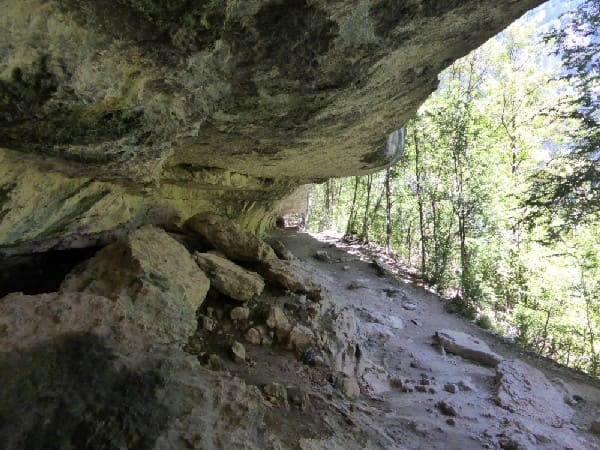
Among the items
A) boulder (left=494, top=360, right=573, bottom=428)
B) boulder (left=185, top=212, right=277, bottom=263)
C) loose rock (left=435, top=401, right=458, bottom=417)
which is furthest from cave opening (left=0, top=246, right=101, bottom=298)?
boulder (left=494, top=360, right=573, bottom=428)

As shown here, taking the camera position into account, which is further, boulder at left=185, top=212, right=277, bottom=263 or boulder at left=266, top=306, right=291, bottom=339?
boulder at left=185, top=212, right=277, bottom=263

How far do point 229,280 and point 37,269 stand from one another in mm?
2660

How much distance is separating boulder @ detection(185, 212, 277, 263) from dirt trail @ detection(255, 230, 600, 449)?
1.83 m

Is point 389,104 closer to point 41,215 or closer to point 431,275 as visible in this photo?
point 41,215

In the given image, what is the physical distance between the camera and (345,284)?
11266mm

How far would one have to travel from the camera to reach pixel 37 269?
520 cm

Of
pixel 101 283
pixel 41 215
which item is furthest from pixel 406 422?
pixel 41 215

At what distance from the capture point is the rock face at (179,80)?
2.23 m

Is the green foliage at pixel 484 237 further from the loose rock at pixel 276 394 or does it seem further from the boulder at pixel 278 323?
the loose rock at pixel 276 394

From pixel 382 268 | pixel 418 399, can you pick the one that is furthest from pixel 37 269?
pixel 382 268

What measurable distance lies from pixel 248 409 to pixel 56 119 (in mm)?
2455

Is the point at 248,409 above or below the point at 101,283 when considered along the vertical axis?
below

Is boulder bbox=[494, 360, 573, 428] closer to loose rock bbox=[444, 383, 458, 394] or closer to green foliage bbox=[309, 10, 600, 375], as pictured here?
loose rock bbox=[444, 383, 458, 394]

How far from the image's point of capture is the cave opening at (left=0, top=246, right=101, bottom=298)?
4.87 meters
